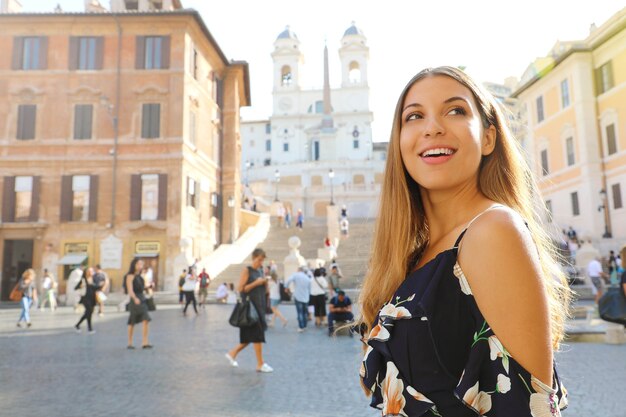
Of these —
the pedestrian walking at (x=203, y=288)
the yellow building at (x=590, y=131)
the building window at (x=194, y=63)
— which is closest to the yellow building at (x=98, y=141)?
the building window at (x=194, y=63)

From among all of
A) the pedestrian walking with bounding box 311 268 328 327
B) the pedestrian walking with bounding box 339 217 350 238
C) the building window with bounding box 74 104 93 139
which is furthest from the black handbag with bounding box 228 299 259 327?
the pedestrian walking with bounding box 339 217 350 238

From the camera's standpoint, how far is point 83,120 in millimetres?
26625

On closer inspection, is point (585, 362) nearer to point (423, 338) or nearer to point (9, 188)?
point (423, 338)

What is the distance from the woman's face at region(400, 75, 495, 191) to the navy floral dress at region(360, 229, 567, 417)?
0.79ft

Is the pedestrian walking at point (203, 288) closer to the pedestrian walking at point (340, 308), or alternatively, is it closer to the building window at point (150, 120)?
the pedestrian walking at point (340, 308)

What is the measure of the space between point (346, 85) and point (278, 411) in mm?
81425

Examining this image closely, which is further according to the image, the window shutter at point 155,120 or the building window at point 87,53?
the building window at point 87,53

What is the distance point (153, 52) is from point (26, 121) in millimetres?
7498

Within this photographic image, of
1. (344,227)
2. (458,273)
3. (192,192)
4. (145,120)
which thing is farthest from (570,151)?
(458,273)

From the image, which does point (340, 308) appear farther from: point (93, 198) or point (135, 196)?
point (93, 198)

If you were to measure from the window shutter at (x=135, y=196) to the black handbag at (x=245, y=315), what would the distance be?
1967cm

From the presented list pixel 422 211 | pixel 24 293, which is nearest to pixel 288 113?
pixel 24 293

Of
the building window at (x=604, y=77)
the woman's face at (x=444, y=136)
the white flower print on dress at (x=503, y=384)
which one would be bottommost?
the white flower print on dress at (x=503, y=384)

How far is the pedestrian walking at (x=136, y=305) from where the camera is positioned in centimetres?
981
